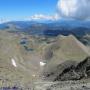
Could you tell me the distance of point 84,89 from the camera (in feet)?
647

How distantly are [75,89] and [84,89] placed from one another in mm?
5895

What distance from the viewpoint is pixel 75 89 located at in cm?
19975
